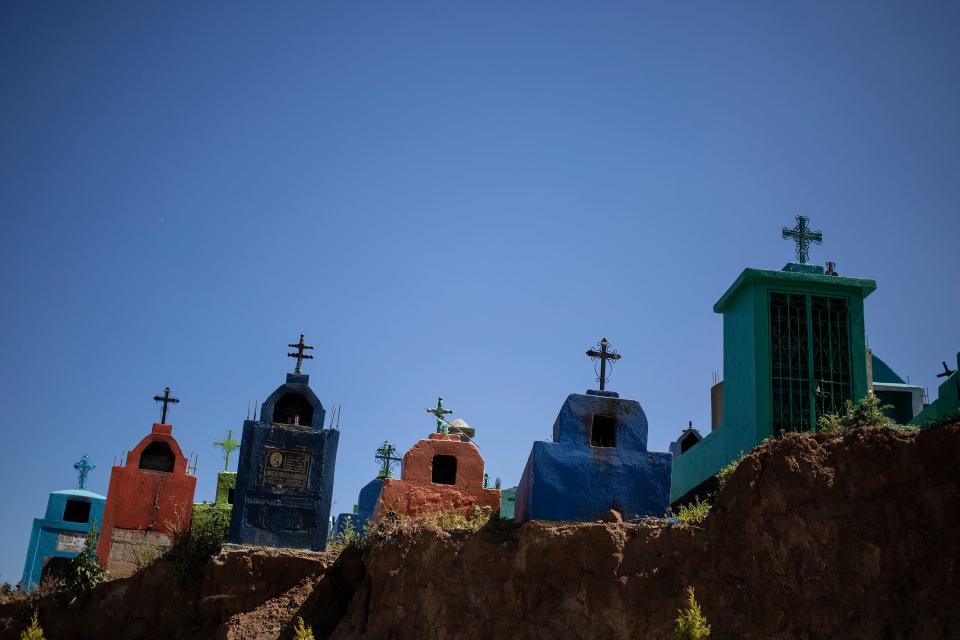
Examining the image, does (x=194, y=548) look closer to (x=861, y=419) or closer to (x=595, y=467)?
(x=595, y=467)

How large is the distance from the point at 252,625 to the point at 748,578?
908 cm

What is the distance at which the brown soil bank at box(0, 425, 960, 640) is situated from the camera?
16344mm

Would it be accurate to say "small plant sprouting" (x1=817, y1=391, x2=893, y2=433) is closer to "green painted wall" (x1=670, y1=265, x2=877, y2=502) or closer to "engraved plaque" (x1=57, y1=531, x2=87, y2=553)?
"green painted wall" (x1=670, y1=265, x2=877, y2=502)

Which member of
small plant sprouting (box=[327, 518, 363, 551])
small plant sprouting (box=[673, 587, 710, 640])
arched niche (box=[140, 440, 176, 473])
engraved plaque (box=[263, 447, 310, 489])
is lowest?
small plant sprouting (box=[673, 587, 710, 640])

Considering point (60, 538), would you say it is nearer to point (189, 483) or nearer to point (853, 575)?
point (189, 483)

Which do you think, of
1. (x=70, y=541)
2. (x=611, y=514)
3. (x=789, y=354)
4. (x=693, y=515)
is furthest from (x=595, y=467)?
(x=70, y=541)

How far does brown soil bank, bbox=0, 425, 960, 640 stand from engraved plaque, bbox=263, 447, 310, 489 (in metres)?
2.39

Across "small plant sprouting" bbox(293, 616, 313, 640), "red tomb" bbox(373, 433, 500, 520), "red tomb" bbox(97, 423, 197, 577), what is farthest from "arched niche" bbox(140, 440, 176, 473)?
"small plant sprouting" bbox(293, 616, 313, 640)

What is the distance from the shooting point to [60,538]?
32.9 meters

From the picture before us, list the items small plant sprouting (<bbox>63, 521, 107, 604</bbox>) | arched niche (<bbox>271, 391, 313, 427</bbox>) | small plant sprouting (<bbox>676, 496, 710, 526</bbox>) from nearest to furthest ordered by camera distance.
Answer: small plant sprouting (<bbox>676, 496, 710, 526</bbox>), small plant sprouting (<bbox>63, 521, 107, 604</bbox>), arched niche (<bbox>271, 391, 313, 427</bbox>)

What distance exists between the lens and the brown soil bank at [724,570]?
53.6 ft

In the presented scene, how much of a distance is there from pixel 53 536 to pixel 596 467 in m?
18.9

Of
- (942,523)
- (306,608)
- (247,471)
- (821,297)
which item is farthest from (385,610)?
(821,297)

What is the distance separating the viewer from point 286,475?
2347 cm
